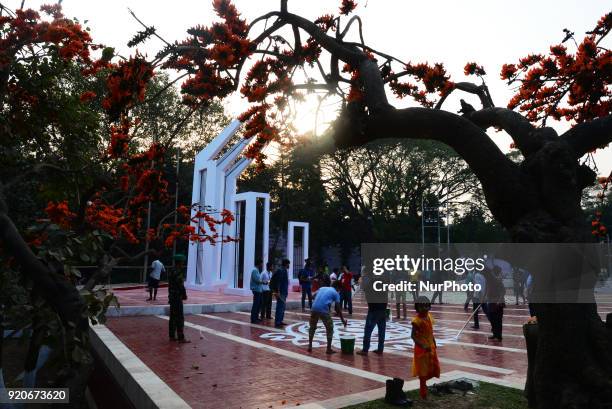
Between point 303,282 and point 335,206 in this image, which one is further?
point 335,206

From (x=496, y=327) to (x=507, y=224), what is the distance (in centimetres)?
714

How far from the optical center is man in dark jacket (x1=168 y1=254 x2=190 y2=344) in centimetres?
948

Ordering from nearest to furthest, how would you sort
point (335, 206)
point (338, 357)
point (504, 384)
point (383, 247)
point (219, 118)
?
point (504, 384) → point (338, 357) → point (219, 118) → point (383, 247) → point (335, 206)

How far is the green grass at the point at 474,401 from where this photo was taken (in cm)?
505

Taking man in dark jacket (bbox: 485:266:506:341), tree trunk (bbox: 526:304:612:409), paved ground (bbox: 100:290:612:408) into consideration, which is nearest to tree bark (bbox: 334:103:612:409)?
tree trunk (bbox: 526:304:612:409)

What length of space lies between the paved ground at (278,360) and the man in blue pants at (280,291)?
0.39 meters

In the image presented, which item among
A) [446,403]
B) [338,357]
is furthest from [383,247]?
[446,403]

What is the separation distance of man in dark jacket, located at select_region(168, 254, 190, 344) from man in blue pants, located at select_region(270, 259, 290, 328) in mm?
2934

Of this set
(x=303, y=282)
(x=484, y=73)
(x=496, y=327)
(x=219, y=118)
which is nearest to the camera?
(x=484, y=73)

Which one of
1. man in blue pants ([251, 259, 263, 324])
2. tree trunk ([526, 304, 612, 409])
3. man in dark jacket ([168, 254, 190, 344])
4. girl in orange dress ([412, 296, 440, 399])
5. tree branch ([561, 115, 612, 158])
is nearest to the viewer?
tree trunk ([526, 304, 612, 409])

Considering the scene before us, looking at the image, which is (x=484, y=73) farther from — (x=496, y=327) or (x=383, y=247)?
(x=383, y=247)

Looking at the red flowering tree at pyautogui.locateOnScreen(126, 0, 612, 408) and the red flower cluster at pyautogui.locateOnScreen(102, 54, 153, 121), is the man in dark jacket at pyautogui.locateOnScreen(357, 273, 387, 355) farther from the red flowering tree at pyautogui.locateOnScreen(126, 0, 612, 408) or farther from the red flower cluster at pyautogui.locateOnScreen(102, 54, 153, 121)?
the red flower cluster at pyautogui.locateOnScreen(102, 54, 153, 121)

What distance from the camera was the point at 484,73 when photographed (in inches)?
205
